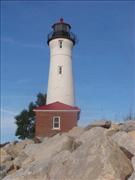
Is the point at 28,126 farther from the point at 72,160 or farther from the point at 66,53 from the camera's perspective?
the point at 72,160

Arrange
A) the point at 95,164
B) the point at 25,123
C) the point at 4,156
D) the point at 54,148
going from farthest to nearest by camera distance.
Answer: the point at 25,123
the point at 4,156
the point at 54,148
the point at 95,164

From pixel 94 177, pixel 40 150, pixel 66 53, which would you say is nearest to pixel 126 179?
pixel 94 177

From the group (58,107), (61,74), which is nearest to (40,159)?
(58,107)

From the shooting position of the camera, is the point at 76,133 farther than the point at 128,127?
Yes

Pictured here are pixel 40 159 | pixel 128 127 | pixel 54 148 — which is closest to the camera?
pixel 40 159

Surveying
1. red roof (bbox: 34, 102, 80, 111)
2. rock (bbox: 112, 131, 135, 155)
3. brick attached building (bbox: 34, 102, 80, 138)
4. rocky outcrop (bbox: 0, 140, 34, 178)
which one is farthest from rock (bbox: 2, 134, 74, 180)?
red roof (bbox: 34, 102, 80, 111)

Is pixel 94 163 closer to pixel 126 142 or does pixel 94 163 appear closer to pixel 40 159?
pixel 126 142

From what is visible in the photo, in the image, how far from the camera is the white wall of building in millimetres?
25516

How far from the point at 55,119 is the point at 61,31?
695 centimetres

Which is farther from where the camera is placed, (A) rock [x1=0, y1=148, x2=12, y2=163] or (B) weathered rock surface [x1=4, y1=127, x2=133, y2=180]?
(A) rock [x1=0, y1=148, x2=12, y2=163]

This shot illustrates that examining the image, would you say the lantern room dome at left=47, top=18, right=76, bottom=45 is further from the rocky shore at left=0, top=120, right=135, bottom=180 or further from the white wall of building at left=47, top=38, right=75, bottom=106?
the rocky shore at left=0, top=120, right=135, bottom=180

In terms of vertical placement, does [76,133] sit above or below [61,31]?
below

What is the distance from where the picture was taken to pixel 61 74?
26.0 m

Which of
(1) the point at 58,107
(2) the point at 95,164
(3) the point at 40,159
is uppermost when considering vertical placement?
(1) the point at 58,107
